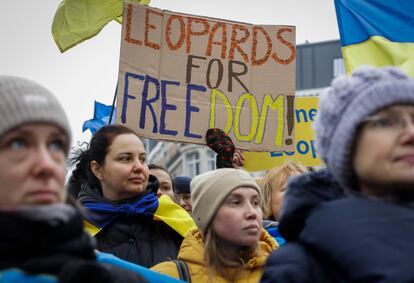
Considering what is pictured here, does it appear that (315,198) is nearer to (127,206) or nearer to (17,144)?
(17,144)

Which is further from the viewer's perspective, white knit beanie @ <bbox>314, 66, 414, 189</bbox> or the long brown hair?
the long brown hair

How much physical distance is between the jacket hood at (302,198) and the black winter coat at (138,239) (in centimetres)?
156

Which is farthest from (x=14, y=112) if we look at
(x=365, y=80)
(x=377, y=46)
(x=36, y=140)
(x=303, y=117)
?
(x=303, y=117)

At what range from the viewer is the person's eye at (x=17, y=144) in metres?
1.93

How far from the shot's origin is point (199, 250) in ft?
10.6

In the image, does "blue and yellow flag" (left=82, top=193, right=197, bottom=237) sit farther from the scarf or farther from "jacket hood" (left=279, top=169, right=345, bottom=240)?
"jacket hood" (left=279, top=169, right=345, bottom=240)

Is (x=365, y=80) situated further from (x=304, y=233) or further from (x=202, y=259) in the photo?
(x=202, y=259)

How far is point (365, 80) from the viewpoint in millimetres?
2244

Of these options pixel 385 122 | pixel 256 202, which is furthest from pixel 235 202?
pixel 385 122

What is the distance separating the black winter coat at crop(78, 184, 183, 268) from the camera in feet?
12.1

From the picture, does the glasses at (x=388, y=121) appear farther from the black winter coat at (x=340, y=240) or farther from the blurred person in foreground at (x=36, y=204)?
the blurred person in foreground at (x=36, y=204)

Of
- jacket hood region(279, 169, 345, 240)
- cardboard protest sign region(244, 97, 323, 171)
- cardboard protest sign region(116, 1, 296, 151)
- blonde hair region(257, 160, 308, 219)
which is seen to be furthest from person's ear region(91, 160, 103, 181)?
Answer: cardboard protest sign region(244, 97, 323, 171)

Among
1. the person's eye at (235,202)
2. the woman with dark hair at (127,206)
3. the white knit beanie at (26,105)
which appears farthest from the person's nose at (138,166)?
the white knit beanie at (26,105)

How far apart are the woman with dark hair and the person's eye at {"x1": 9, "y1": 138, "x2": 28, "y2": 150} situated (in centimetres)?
180
